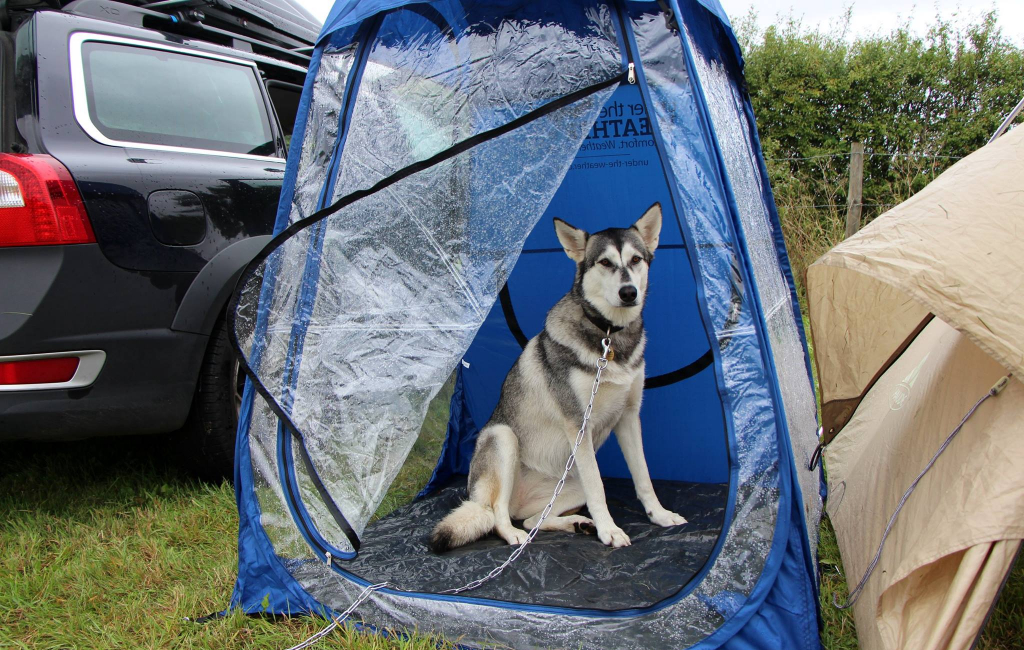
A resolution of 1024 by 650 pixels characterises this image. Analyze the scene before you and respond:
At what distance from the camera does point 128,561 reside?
96.4 inches

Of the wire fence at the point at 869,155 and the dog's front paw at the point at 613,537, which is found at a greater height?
the wire fence at the point at 869,155

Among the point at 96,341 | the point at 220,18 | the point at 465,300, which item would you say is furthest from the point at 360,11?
the point at 220,18

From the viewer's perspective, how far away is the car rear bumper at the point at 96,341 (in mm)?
2193

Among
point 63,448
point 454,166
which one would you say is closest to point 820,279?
point 454,166

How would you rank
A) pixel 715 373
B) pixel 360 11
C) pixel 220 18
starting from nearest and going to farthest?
pixel 715 373 → pixel 360 11 → pixel 220 18

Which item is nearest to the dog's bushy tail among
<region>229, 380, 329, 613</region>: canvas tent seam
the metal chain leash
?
the metal chain leash

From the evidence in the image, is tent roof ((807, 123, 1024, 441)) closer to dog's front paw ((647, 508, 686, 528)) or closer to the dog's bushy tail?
dog's front paw ((647, 508, 686, 528))

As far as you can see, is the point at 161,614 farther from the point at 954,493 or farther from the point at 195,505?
the point at 954,493

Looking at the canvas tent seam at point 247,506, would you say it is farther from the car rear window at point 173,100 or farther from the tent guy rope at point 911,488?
the tent guy rope at point 911,488

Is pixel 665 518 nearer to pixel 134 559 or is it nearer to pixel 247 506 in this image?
pixel 247 506

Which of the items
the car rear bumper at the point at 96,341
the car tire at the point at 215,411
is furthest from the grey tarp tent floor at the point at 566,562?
the car rear bumper at the point at 96,341

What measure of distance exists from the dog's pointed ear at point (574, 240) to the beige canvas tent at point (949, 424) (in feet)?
2.65

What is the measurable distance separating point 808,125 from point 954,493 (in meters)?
7.04

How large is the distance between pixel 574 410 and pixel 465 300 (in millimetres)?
663
